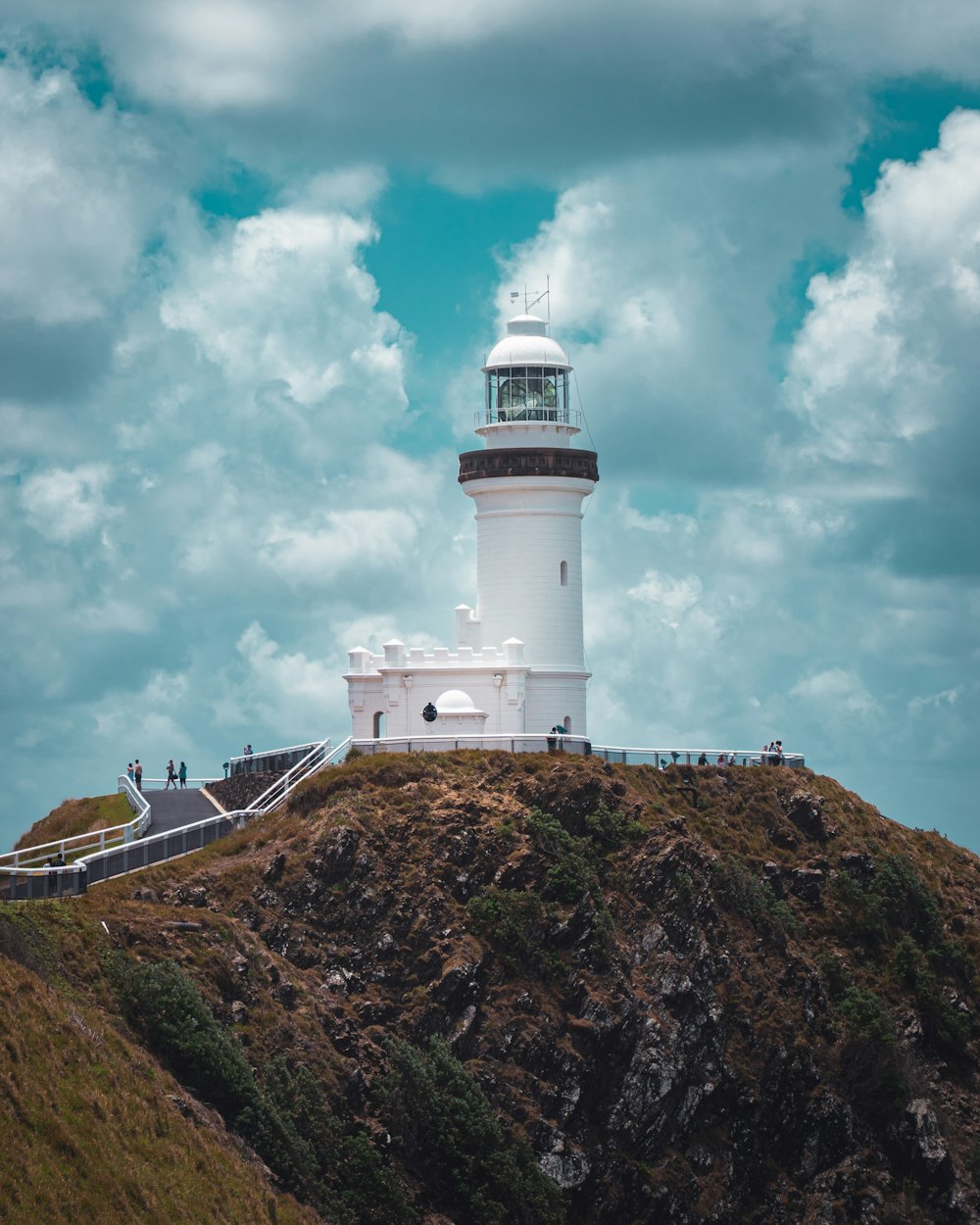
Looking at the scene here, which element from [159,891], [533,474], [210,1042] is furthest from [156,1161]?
[533,474]

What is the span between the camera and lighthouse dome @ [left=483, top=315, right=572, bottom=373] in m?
74.1

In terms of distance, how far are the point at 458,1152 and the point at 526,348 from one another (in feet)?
104

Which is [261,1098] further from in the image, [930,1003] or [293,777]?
[930,1003]

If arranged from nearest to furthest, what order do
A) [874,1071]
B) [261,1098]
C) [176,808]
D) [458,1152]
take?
[261,1098]
[458,1152]
[874,1071]
[176,808]

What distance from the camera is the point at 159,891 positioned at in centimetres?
5675

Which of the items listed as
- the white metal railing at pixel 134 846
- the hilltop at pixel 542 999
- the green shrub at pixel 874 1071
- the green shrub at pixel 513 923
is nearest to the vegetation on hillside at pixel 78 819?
the white metal railing at pixel 134 846

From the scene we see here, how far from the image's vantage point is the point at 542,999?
5950 cm

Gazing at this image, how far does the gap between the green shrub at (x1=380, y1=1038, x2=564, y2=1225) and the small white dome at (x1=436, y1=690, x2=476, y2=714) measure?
623 inches

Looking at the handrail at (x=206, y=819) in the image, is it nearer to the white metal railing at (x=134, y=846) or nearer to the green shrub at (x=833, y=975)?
the white metal railing at (x=134, y=846)

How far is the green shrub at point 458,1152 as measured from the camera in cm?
5359

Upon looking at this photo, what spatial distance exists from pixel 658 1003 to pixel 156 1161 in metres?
22.7

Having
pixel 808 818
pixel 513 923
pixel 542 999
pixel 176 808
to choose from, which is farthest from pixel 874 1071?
pixel 176 808

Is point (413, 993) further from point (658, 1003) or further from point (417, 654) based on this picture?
point (417, 654)

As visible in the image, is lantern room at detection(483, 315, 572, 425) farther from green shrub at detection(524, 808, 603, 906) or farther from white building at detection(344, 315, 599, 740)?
green shrub at detection(524, 808, 603, 906)
